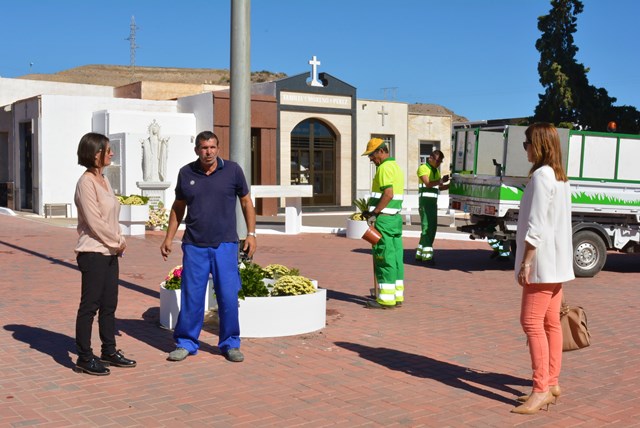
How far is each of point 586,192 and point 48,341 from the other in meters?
8.65

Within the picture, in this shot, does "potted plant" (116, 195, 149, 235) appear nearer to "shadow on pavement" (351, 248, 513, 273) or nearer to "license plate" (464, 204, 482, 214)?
"shadow on pavement" (351, 248, 513, 273)

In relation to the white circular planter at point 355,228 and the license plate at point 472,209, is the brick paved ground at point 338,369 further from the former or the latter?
the white circular planter at point 355,228

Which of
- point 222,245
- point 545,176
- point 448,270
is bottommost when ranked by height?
point 448,270

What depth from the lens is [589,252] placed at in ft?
41.3

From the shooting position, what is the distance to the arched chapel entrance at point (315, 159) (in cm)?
2955

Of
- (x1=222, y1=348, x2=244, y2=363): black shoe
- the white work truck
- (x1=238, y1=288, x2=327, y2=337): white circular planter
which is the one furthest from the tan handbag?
the white work truck

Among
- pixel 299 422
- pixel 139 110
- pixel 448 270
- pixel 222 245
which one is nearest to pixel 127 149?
pixel 139 110

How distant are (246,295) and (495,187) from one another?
597 cm

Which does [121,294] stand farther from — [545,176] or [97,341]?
[545,176]

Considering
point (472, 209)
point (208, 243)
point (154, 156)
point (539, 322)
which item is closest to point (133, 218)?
point (154, 156)

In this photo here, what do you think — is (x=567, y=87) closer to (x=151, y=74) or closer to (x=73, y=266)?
(x=73, y=266)

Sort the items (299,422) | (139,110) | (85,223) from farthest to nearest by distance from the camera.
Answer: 1. (139,110)
2. (85,223)
3. (299,422)

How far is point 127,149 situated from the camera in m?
24.0

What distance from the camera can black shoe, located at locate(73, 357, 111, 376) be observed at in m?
6.02
